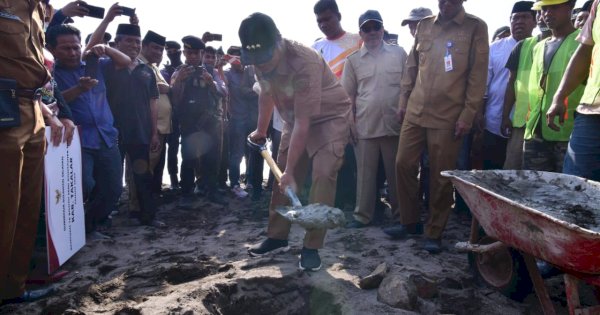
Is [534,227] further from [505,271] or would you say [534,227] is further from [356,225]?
[356,225]

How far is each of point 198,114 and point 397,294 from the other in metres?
3.91

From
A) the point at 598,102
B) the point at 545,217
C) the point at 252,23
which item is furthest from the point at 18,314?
the point at 598,102

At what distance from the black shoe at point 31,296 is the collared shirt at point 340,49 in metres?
3.54

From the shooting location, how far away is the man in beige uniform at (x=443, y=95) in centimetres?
367

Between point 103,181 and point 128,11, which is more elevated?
point 128,11

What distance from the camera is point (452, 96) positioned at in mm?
3732

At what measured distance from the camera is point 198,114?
18.9ft

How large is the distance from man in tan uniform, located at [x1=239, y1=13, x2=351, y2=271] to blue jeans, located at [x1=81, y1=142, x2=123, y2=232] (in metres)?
1.59

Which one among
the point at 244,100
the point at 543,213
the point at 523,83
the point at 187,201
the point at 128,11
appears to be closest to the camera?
the point at 543,213

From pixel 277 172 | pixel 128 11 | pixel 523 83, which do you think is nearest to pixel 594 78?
pixel 523 83

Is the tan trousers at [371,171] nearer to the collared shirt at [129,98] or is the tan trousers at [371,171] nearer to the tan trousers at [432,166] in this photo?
the tan trousers at [432,166]

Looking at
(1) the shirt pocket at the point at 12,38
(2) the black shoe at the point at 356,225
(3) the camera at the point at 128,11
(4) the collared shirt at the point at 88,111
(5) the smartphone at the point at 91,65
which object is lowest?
(2) the black shoe at the point at 356,225

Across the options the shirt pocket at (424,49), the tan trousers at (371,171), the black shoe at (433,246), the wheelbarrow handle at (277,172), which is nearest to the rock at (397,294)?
the wheelbarrow handle at (277,172)

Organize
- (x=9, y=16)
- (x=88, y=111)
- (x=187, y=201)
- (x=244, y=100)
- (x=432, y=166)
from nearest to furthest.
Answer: (x=9, y=16)
(x=432, y=166)
(x=88, y=111)
(x=187, y=201)
(x=244, y=100)
